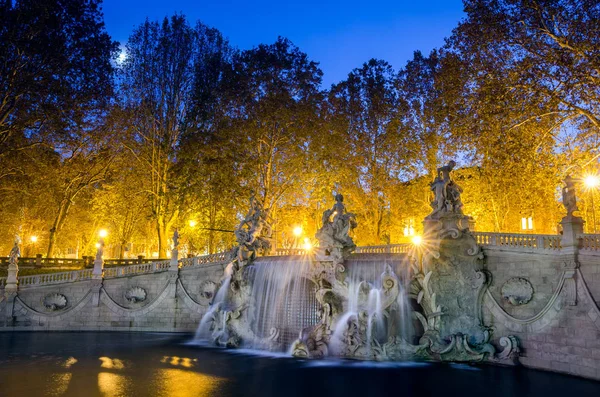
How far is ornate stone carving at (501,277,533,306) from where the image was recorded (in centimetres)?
1705

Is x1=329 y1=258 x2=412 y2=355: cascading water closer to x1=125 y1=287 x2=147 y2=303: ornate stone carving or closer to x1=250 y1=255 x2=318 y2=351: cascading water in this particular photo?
x1=250 y1=255 x2=318 y2=351: cascading water

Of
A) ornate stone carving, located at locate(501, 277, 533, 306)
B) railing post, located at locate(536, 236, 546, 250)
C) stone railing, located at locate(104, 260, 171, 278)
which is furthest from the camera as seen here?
stone railing, located at locate(104, 260, 171, 278)

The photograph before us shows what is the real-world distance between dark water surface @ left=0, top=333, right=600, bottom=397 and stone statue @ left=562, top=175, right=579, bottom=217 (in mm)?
5133

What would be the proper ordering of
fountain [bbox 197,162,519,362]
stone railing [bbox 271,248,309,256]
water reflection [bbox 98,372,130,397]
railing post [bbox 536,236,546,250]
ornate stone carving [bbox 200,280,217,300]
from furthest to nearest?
ornate stone carving [bbox 200,280,217,300], stone railing [bbox 271,248,309,256], fountain [bbox 197,162,519,362], railing post [bbox 536,236,546,250], water reflection [bbox 98,372,130,397]

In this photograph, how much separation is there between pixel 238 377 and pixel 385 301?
6.40 meters

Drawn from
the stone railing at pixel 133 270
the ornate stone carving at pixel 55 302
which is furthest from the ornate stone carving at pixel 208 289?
the ornate stone carving at pixel 55 302

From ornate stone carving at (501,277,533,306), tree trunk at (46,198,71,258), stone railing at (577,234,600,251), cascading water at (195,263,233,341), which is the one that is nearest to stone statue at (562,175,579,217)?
stone railing at (577,234,600,251)

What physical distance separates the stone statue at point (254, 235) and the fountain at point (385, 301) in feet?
8.69

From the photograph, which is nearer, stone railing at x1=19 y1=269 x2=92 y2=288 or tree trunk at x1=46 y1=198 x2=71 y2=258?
stone railing at x1=19 y1=269 x2=92 y2=288

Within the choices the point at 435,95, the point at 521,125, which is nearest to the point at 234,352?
the point at 521,125

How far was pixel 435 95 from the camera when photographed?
3266cm

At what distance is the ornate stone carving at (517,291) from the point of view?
55.9ft

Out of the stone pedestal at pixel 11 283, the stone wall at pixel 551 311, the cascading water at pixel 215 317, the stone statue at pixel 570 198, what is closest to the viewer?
the stone wall at pixel 551 311

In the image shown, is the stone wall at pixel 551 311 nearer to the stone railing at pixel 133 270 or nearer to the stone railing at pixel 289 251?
the stone railing at pixel 289 251
